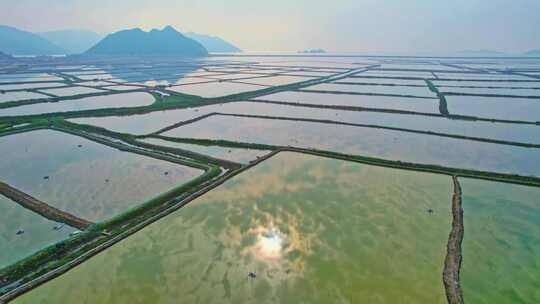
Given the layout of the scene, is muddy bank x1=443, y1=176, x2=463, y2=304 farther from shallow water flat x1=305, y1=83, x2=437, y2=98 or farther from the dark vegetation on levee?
shallow water flat x1=305, y1=83, x2=437, y2=98

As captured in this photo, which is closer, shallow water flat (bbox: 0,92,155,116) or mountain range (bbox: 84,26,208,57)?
shallow water flat (bbox: 0,92,155,116)

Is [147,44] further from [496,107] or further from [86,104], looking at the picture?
[496,107]

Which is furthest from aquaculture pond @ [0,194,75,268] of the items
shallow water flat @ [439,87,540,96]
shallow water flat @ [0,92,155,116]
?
shallow water flat @ [439,87,540,96]

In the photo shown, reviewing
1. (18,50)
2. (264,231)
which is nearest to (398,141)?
(264,231)

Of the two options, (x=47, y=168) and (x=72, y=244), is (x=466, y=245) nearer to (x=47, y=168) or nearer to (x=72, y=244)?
(x=72, y=244)

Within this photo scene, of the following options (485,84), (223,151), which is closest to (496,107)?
(485,84)

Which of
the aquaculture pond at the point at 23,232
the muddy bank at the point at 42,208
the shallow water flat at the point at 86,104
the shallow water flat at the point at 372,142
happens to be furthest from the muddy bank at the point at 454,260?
the shallow water flat at the point at 86,104
